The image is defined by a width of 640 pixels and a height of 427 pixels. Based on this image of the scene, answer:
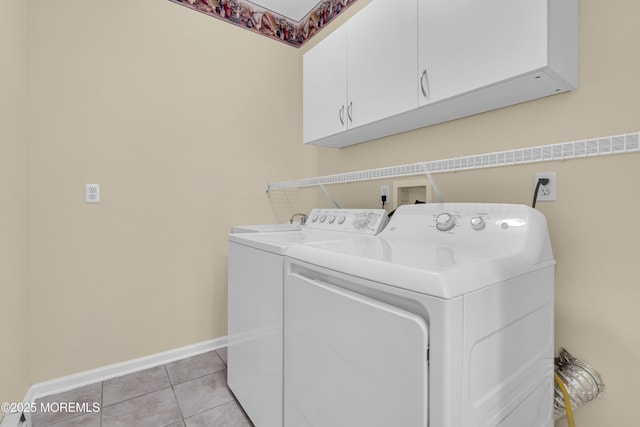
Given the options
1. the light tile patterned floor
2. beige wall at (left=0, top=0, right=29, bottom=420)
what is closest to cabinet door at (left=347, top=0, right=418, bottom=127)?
beige wall at (left=0, top=0, right=29, bottom=420)

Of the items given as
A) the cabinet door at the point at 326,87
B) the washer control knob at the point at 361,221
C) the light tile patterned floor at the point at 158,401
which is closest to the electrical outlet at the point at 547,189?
the washer control knob at the point at 361,221

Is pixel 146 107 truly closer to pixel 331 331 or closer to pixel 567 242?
pixel 331 331

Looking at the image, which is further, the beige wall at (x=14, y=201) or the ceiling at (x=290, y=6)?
the ceiling at (x=290, y=6)

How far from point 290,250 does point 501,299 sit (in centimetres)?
71

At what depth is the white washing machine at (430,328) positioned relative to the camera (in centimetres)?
65

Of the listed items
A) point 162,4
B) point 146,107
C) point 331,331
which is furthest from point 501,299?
point 162,4

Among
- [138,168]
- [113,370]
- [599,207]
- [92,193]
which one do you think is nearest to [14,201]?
[92,193]

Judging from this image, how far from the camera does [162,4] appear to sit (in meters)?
2.03

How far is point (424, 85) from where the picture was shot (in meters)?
1.29

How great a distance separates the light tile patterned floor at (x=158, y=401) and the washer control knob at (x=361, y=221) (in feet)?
3.80

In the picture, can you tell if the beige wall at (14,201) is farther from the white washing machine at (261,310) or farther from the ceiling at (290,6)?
the ceiling at (290,6)

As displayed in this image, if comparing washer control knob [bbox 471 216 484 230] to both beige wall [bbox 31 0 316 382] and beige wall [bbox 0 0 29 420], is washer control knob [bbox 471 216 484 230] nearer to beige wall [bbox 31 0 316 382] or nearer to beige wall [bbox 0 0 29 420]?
beige wall [bbox 31 0 316 382]

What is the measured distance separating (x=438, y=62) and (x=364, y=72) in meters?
0.48

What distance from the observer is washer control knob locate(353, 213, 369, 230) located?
1.56m
